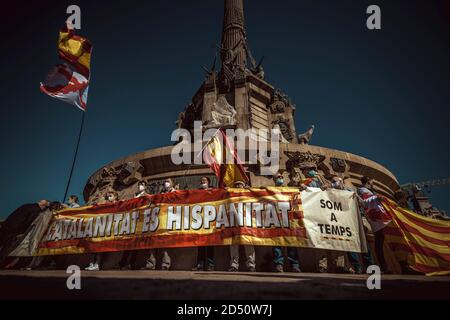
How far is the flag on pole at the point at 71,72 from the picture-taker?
943 centimetres

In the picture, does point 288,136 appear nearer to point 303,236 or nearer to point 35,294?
point 303,236

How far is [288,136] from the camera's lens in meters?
15.6

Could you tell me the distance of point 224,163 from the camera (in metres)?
6.88

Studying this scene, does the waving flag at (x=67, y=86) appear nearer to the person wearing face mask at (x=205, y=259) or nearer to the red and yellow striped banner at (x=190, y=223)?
the red and yellow striped banner at (x=190, y=223)

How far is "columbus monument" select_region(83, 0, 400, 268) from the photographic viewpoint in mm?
9250

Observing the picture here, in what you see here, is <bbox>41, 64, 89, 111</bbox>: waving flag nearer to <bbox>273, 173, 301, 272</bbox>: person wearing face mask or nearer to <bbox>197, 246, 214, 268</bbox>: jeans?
<bbox>197, 246, 214, 268</bbox>: jeans

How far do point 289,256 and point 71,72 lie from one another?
9778 millimetres

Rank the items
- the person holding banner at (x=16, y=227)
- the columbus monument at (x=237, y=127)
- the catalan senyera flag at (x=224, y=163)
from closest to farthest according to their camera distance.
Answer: the person holding banner at (x=16, y=227), the catalan senyera flag at (x=224, y=163), the columbus monument at (x=237, y=127)

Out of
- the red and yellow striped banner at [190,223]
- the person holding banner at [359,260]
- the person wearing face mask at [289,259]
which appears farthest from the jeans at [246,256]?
the person holding banner at [359,260]

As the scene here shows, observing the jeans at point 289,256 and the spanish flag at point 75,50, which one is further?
the spanish flag at point 75,50

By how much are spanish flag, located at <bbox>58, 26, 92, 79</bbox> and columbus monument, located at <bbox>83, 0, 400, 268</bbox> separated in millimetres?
3776

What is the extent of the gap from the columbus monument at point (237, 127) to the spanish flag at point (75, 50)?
3.78m
